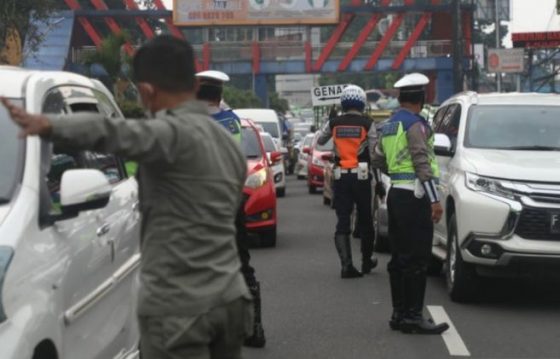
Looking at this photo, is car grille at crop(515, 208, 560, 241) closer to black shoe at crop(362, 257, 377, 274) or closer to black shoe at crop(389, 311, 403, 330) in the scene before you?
black shoe at crop(389, 311, 403, 330)

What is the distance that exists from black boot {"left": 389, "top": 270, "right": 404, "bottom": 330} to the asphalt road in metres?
0.09

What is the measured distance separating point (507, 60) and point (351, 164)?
4399cm

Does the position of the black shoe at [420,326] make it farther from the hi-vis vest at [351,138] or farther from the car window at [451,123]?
the hi-vis vest at [351,138]

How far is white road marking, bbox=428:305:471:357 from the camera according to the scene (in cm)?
838

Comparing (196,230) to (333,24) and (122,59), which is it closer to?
(122,59)

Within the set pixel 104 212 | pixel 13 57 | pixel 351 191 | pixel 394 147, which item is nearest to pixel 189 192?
pixel 104 212

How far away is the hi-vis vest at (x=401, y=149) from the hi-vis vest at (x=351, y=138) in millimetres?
2539

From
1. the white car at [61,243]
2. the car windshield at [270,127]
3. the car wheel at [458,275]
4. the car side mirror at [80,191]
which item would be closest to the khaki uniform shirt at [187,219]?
the white car at [61,243]

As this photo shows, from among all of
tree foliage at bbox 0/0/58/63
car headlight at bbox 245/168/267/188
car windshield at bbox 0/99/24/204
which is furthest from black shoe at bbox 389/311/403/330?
tree foliage at bbox 0/0/58/63

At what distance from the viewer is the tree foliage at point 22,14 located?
2186cm

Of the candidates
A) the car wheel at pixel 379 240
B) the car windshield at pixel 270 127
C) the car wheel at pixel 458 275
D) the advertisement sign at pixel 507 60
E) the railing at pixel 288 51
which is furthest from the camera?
the railing at pixel 288 51

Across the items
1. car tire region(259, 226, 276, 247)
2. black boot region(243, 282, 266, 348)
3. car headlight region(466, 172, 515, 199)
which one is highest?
car headlight region(466, 172, 515, 199)

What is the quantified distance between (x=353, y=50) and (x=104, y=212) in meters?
54.2

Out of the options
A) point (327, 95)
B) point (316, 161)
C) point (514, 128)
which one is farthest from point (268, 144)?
point (514, 128)
